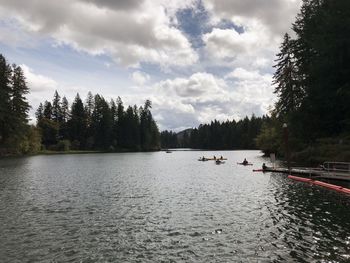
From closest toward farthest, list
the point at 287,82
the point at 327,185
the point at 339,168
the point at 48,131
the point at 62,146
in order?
the point at 327,185 → the point at 339,168 → the point at 287,82 → the point at 62,146 → the point at 48,131

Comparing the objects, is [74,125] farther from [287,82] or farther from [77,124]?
[287,82]

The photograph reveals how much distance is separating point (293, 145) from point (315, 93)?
20254mm

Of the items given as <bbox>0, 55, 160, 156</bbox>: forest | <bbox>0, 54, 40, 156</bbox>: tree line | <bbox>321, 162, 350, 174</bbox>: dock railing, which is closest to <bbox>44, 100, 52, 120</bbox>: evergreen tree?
<bbox>0, 55, 160, 156</bbox>: forest

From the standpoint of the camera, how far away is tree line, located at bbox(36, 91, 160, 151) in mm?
154500

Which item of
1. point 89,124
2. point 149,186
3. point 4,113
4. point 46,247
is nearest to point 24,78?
point 4,113

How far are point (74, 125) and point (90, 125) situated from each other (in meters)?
9.62

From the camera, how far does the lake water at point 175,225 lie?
15352 millimetres

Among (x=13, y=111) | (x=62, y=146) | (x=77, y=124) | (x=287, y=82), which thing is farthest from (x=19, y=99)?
(x=287, y=82)

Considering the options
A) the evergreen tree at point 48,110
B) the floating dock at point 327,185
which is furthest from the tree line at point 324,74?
the evergreen tree at point 48,110

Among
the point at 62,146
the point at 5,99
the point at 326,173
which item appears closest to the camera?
the point at 326,173

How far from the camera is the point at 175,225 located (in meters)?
20.8

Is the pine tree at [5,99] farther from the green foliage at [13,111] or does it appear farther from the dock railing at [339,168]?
the dock railing at [339,168]

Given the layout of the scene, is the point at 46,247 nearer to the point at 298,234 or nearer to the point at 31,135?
the point at 298,234

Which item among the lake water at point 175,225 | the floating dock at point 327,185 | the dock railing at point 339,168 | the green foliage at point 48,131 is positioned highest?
the green foliage at point 48,131
